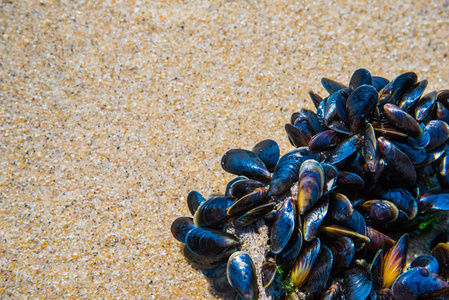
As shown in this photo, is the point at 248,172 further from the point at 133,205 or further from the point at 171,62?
the point at 171,62

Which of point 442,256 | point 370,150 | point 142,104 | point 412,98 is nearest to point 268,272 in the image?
point 370,150

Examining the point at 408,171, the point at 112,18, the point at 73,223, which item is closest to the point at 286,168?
the point at 408,171

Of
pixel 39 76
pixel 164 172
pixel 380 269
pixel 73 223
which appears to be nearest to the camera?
pixel 380 269

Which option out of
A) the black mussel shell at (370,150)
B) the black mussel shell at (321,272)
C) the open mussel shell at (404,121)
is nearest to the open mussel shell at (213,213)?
the black mussel shell at (321,272)

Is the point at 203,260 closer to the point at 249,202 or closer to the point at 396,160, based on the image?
the point at 249,202

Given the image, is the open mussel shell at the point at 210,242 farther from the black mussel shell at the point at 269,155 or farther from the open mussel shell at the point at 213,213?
the black mussel shell at the point at 269,155
